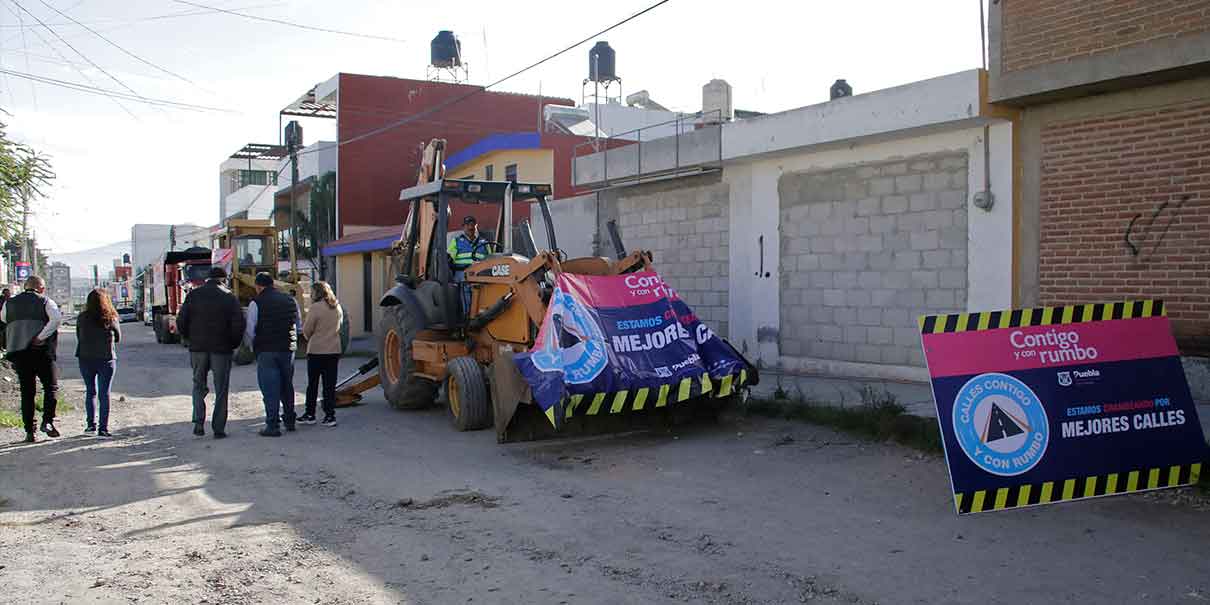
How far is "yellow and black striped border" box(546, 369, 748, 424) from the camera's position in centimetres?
839

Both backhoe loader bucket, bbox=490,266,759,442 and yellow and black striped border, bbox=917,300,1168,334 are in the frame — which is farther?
backhoe loader bucket, bbox=490,266,759,442

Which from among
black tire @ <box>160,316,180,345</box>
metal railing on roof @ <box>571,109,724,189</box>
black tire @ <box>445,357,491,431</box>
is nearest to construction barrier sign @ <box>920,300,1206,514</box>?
black tire @ <box>445,357,491,431</box>

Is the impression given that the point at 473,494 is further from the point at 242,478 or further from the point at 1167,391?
the point at 1167,391

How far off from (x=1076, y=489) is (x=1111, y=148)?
16.6ft

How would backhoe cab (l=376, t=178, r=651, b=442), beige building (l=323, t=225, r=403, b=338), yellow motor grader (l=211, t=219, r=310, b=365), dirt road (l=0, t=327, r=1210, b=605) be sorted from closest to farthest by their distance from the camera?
dirt road (l=0, t=327, r=1210, b=605) → backhoe cab (l=376, t=178, r=651, b=442) → yellow motor grader (l=211, t=219, r=310, b=365) → beige building (l=323, t=225, r=403, b=338)

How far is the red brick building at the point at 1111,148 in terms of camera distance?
30.2 feet

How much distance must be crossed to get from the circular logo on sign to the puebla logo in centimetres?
330

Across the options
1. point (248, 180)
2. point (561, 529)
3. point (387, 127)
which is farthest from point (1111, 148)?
point (248, 180)

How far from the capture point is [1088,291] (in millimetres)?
10164

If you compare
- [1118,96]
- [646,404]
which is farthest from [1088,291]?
[646,404]

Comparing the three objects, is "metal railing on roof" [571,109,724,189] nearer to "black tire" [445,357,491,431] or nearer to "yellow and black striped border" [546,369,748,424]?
"black tire" [445,357,491,431]

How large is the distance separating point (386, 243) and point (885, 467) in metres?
19.2

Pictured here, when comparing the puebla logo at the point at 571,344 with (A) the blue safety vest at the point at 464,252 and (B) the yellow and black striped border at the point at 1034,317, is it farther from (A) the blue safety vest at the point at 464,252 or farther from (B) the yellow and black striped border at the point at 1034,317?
(B) the yellow and black striped border at the point at 1034,317

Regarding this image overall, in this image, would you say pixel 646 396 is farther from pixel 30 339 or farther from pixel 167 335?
pixel 167 335
